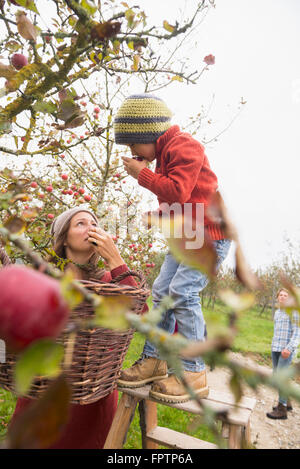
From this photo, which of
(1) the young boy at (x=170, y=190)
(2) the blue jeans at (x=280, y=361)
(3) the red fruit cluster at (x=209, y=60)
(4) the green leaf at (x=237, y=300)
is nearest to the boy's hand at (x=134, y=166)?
(1) the young boy at (x=170, y=190)

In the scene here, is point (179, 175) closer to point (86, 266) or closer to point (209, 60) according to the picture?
point (86, 266)

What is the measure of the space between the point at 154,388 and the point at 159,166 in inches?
45.3

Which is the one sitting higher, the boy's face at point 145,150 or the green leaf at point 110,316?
the boy's face at point 145,150

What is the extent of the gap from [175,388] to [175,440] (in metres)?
Result: 0.40

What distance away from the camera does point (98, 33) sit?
0.44 metres

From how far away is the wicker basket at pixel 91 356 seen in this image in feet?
2.91

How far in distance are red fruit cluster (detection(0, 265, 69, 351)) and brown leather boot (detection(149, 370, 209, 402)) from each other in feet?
4.74

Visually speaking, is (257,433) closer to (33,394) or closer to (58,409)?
(33,394)

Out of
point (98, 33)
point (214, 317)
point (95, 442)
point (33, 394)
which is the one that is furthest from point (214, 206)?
point (95, 442)

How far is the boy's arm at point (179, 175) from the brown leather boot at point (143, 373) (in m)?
0.79

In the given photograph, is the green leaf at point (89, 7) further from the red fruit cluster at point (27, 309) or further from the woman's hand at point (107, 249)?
the woman's hand at point (107, 249)

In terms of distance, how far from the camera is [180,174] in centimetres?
166

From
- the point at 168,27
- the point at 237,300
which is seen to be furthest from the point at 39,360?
the point at 168,27

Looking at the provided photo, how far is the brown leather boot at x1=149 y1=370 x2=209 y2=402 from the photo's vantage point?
4.91ft
